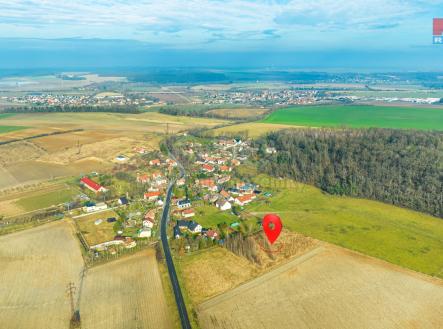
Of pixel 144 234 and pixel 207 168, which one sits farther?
pixel 207 168

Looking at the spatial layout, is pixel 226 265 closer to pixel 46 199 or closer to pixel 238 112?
pixel 46 199

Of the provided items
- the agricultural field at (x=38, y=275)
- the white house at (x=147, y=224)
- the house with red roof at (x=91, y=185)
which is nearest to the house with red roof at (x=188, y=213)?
the white house at (x=147, y=224)

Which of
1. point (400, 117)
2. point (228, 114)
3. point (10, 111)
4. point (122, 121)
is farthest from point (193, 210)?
point (10, 111)

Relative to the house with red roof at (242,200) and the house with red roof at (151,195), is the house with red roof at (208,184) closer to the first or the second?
the house with red roof at (242,200)

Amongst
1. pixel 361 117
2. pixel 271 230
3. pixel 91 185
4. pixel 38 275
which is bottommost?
pixel 38 275

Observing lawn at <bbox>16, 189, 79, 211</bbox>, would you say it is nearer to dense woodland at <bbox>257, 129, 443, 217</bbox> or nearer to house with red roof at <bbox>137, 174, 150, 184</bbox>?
house with red roof at <bbox>137, 174, 150, 184</bbox>

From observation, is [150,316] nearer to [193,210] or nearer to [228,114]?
[193,210]

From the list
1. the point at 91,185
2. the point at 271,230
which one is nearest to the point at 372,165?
the point at 271,230
